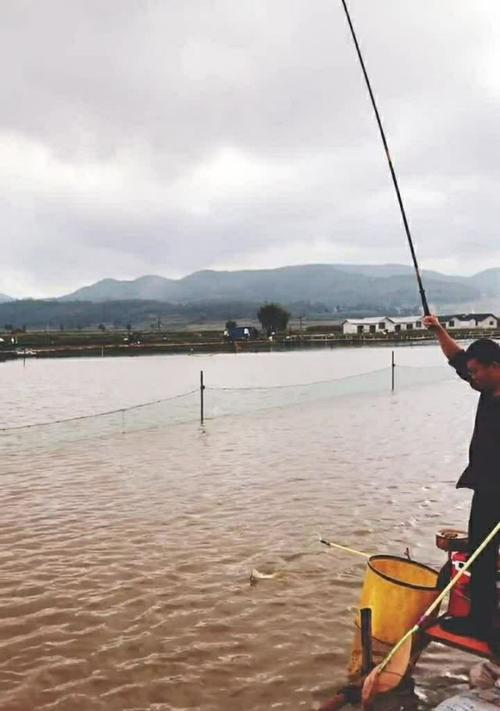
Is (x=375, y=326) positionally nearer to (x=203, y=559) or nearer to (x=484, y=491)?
(x=203, y=559)

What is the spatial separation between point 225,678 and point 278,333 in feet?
509

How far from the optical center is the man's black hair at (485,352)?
546cm

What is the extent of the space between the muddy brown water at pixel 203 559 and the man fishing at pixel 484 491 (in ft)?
2.79

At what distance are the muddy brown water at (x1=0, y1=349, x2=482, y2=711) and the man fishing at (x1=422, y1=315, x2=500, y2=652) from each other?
85 centimetres

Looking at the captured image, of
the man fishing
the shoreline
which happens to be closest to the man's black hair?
the man fishing

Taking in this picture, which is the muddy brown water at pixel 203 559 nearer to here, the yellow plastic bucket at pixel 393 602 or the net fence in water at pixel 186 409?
the yellow plastic bucket at pixel 393 602

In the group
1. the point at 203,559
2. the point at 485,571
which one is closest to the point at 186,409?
the point at 203,559

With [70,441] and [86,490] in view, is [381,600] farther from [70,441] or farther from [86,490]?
[70,441]

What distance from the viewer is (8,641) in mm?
6973

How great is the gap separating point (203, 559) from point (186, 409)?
1879 cm

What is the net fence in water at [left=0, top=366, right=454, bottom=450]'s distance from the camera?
21548mm

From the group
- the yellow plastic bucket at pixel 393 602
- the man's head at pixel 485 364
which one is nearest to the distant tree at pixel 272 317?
the yellow plastic bucket at pixel 393 602

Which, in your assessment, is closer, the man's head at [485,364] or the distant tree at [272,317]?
the man's head at [485,364]

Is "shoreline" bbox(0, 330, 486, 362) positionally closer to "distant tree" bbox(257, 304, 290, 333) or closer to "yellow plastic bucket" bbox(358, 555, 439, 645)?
"distant tree" bbox(257, 304, 290, 333)
